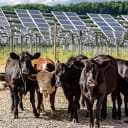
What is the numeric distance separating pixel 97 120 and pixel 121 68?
8.55 feet

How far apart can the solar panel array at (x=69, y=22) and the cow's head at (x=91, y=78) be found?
21849mm

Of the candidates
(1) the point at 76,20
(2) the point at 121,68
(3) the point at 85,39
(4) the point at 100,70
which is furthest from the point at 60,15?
(4) the point at 100,70

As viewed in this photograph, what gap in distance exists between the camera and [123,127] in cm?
964

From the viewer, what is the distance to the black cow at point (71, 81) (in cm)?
972

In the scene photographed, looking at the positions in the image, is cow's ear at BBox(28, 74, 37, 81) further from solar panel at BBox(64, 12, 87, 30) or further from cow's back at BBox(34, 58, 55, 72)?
solar panel at BBox(64, 12, 87, 30)

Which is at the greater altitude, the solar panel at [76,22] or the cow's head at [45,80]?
the cow's head at [45,80]

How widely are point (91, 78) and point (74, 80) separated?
1520mm

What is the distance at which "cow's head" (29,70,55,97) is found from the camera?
1023 centimetres

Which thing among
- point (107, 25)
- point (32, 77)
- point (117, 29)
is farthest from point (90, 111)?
point (107, 25)

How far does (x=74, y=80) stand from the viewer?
10.2 metres

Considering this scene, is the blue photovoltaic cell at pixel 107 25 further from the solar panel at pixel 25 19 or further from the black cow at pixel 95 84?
the black cow at pixel 95 84

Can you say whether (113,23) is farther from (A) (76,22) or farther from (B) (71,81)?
(B) (71,81)

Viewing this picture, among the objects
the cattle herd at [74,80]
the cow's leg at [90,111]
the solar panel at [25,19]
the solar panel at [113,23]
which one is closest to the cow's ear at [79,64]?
the cattle herd at [74,80]

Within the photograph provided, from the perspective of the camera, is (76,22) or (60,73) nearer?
(60,73)
